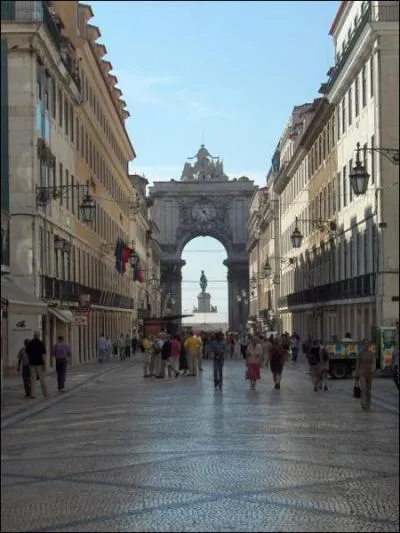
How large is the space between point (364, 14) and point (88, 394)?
2150cm

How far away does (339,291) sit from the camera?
53.1 metres

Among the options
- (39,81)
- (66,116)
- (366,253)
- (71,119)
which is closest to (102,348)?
(71,119)

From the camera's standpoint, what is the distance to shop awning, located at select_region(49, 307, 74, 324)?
42259 mm

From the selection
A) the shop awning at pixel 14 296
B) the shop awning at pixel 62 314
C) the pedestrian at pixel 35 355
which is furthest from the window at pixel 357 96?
the pedestrian at pixel 35 355

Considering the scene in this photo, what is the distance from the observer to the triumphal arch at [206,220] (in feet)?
531

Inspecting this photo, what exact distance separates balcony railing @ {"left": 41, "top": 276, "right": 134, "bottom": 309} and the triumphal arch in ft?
283

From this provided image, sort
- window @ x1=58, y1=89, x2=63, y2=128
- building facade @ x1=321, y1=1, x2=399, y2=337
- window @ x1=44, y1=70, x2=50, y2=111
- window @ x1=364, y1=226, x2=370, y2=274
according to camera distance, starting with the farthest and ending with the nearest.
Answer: window @ x1=58, y1=89, x2=63, y2=128 < window @ x1=364, y1=226, x2=370, y2=274 < window @ x1=44, y1=70, x2=50, y2=111 < building facade @ x1=321, y1=1, x2=399, y2=337

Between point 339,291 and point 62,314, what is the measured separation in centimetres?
1509

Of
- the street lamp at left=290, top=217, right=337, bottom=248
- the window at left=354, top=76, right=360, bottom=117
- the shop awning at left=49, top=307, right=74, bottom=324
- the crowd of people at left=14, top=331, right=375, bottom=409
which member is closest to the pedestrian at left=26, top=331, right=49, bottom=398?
the crowd of people at left=14, top=331, right=375, bottom=409

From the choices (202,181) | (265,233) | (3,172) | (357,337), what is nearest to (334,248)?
(357,337)

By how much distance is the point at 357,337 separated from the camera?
4925cm

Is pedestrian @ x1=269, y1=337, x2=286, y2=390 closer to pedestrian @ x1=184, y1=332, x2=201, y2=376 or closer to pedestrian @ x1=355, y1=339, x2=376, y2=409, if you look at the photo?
pedestrian @ x1=355, y1=339, x2=376, y2=409

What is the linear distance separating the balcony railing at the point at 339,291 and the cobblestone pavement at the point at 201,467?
1908cm

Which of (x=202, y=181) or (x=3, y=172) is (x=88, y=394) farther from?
(x=202, y=181)
